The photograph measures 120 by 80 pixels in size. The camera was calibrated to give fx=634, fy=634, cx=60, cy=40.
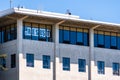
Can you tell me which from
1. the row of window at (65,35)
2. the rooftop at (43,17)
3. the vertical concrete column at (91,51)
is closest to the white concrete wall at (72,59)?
the vertical concrete column at (91,51)

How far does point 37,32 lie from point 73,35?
16.1 ft

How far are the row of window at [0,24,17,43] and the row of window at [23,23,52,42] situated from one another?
1.19 meters

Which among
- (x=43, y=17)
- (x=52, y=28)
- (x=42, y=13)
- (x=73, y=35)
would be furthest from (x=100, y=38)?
(x=43, y=17)

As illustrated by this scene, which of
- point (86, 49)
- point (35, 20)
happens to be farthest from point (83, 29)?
point (35, 20)

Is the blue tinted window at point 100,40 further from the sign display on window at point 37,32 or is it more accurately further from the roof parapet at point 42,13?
the sign display on window at point 37,32

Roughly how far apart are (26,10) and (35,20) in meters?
2.04

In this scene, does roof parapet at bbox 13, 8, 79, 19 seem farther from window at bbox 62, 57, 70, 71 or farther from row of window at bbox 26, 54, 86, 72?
window at bbox 62, 57, 70, 71

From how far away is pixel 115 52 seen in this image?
7638cm

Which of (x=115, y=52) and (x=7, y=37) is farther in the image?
Answer: (x=115, y=52)

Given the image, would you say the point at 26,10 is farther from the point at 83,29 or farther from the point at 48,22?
the point at 83,29

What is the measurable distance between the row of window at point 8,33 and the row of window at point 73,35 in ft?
18.3

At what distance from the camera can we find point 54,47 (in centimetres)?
7075

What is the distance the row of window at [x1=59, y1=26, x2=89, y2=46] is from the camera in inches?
2837

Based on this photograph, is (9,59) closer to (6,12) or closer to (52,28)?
(6,12)
